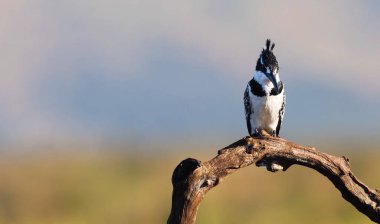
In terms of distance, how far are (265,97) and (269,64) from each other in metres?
0.64

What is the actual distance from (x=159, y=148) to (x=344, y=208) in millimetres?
6814

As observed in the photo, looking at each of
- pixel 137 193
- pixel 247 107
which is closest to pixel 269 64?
pixel 247 107

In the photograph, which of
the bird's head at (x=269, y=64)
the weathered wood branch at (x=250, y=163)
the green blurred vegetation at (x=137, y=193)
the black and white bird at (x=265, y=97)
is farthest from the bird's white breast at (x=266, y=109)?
the green blurred vegetation at (x=137, y=193)

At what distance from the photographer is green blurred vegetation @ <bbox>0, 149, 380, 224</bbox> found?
14883 millimetres

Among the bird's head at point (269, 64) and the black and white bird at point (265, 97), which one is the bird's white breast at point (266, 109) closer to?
the black and white bird at point (265, 97)

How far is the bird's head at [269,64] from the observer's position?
34.1ft

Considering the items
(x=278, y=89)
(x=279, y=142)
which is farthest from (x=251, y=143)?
(x=278, y=89)

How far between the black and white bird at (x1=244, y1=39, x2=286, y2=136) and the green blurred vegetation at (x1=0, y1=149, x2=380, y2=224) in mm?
2464

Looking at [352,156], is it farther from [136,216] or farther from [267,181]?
[136,216]

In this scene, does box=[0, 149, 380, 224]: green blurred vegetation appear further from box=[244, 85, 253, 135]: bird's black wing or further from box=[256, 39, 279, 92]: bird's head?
box=[256, 39, 279, 92]: bird's head

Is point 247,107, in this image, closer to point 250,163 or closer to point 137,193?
point 250,163

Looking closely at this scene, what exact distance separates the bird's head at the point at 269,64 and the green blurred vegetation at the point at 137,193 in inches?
136

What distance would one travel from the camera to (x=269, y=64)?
10.4 m

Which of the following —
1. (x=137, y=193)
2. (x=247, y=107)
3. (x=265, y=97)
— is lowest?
(x=137, y=193)
